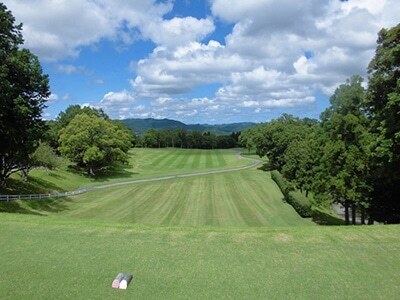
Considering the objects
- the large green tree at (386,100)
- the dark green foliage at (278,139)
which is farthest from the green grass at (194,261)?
the dark green foliage at (278,139)

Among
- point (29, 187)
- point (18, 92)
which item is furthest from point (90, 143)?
point (18, 92)

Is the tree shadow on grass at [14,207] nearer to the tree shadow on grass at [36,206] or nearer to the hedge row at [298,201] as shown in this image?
the tree shadow on grass at [36,206]

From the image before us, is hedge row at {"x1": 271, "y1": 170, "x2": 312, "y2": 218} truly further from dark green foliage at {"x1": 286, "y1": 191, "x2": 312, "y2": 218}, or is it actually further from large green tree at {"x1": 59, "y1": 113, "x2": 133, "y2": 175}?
large green tree at {"x1": 59, "y1": 113, "x2": 133, "y2": 175}

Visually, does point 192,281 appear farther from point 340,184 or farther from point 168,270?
point 340,184

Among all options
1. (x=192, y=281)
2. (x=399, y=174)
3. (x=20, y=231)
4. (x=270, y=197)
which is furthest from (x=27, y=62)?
(x=270, y=197)

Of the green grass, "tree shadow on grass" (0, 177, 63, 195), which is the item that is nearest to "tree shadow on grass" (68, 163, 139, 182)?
"tree shadow on grass" (0, 177, 63, 195)

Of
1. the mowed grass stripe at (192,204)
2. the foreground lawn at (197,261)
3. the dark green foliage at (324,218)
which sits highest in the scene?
the foreground lawn at (197,261)
